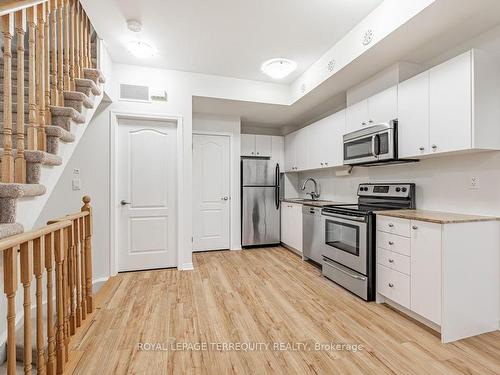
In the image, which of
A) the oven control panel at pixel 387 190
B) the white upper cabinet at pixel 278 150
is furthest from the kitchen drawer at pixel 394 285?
the white upper cabinet at pixel 278 150

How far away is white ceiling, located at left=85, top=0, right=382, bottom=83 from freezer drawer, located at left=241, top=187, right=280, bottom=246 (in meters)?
2.13

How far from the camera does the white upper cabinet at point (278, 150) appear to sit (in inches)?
204

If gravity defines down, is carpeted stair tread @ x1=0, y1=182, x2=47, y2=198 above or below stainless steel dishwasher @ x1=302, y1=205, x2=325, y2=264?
above

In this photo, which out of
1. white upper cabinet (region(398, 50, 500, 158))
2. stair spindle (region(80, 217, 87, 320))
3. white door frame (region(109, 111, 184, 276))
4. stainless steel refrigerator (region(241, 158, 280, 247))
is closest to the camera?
white upper cabinet (region(398, 50, 500, 158))

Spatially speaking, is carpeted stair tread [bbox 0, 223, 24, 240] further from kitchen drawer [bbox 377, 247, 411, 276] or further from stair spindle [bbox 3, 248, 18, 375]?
kitchen drawer [bbox 377, 247, 411, 276]

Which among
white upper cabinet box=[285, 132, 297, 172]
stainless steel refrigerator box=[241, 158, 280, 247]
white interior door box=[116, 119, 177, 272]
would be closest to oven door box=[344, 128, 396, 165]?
white upper cabinet box=[285, 132, 297, 172]

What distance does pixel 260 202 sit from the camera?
4.74 metres

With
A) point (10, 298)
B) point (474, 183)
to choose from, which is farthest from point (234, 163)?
point (10, 298)

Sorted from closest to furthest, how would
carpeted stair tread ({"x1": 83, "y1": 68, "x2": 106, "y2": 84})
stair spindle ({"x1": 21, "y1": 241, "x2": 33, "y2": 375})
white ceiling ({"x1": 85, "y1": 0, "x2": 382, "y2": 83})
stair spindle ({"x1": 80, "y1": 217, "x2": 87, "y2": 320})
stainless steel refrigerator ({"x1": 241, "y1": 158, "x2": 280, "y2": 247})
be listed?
stair spindle ({"x1": 21, "y1": 241, "x2": 33, "y2": 375}) → stair spindle ({"x1": 80, "y1": 217, "x2": 87, "y2": 320}) → white ceiling ({"x1": 85, "y1": 0, "x2": 382, "y2": 83}) → carpeted stair tread ({"x1": 83, "y1": 68, "x2": 106, "y2": 84}) → stainless steel refrigerator ({"x1": 241, "y1": 158, "x2": 280, "y2": 247})

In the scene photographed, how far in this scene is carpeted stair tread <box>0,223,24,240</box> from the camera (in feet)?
4.01

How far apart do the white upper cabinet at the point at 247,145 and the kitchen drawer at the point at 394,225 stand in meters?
2.84

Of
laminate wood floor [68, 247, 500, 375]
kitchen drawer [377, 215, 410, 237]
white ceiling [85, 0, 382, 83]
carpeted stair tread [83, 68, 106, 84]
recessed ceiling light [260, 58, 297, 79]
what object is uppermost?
white ceiling [85, 0, 382, 83]

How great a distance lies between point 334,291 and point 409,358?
110 cm

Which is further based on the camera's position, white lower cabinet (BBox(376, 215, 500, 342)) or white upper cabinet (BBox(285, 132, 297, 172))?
white upper cabinet (BBox(285, 132, 297, 172))
